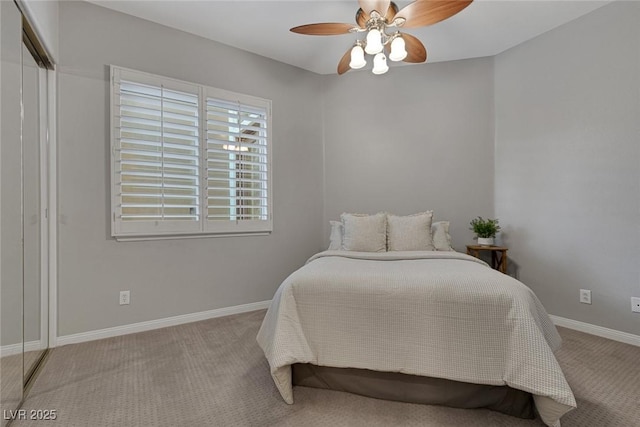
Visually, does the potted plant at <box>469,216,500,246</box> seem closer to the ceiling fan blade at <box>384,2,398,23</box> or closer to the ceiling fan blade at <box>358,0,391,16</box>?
the ceiling fan blade at <box>384,2,398,23</box>

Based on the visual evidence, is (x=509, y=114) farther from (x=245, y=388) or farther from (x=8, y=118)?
(x=8, y=118)

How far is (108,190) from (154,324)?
125cm

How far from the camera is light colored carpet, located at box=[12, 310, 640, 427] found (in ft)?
5.07

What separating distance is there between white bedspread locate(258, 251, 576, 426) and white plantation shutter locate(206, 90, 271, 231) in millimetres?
1657

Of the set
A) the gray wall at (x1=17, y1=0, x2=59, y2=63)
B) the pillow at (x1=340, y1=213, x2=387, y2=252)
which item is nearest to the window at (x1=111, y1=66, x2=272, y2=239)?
the gray wall at (x1=17, y1=0, x2=59, y2=63)

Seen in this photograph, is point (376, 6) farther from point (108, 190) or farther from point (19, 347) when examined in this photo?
point (19, 347)

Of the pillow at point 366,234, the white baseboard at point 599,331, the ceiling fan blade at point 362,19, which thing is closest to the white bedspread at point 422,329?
the pillow at point 366,234

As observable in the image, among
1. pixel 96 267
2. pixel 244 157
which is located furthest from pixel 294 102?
pixel 96 267

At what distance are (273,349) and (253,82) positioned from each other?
288 cm

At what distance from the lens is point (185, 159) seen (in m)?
2.98

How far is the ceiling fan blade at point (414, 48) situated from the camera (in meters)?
2.49

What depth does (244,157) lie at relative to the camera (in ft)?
11.1

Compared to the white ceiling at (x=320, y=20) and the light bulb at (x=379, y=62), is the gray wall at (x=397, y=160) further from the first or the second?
the light bulb at (x=379, y=62)

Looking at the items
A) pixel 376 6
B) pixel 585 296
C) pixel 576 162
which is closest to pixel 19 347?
pixel 376 6
